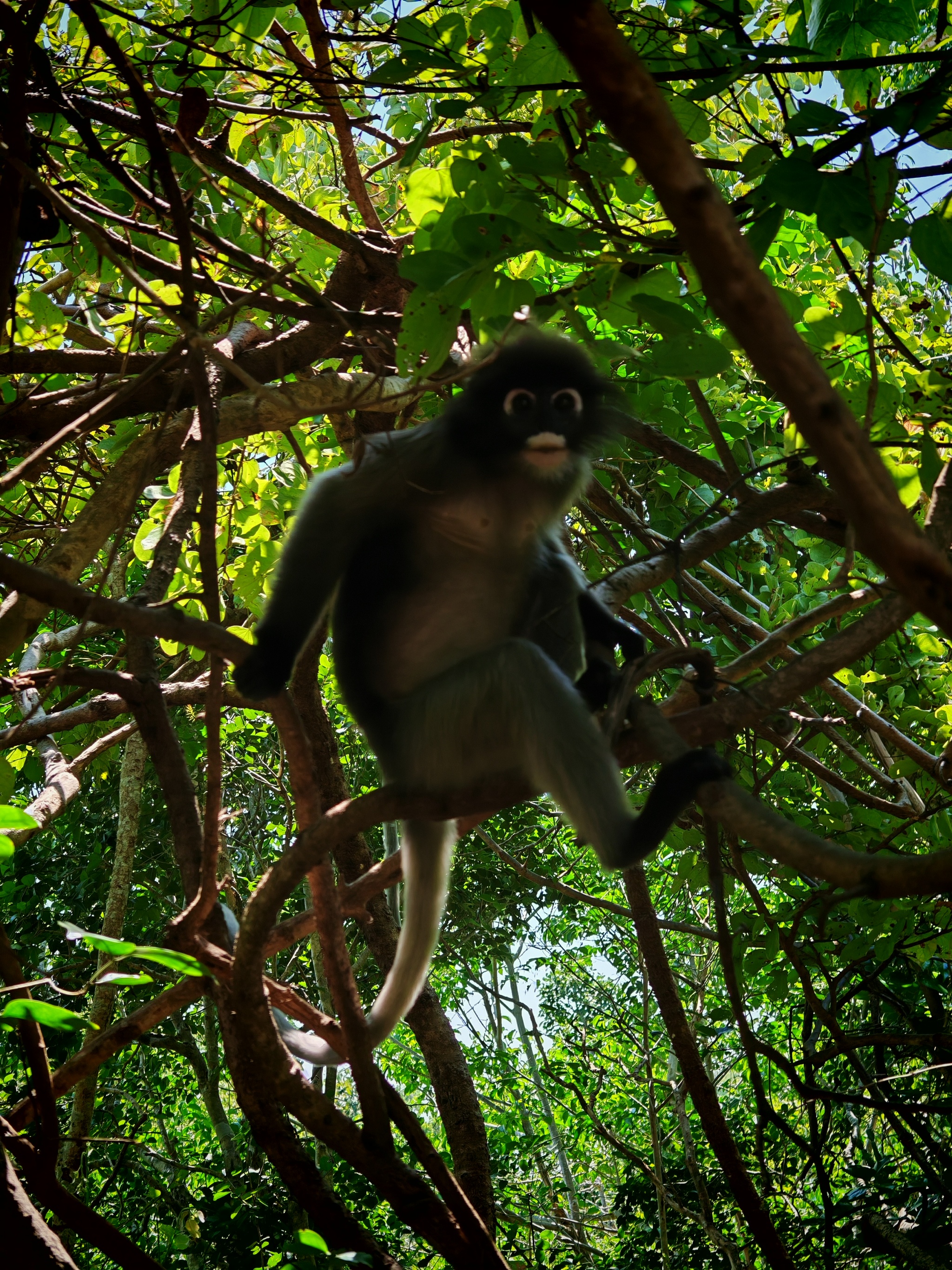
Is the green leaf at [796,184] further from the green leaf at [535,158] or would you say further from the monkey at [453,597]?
the monkey at [453,597]

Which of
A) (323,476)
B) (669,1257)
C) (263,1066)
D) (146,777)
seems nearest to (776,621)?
(323,476)

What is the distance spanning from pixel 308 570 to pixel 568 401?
98 centimetres

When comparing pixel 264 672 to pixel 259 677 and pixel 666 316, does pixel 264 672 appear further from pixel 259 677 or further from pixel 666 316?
pixel 666 316

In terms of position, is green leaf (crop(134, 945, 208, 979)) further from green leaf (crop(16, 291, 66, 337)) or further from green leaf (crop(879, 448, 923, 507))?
green leaf (crop(16, 291, 66, 337))

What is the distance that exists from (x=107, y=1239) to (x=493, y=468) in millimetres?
2173

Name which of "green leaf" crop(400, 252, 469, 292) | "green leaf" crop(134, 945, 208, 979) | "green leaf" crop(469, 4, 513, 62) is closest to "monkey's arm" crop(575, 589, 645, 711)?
"green leaf" crop(400, 252, 469, 292)

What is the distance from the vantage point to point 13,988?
1.61 meters

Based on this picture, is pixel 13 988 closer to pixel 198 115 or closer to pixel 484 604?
pixel 484 604

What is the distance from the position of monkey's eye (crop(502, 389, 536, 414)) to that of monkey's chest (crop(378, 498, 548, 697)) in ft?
0.95

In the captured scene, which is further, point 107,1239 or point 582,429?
point 582,429

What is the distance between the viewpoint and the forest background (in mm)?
1827

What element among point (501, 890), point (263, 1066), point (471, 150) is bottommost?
point (263, 1066)

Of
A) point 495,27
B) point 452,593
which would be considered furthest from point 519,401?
point 495,27

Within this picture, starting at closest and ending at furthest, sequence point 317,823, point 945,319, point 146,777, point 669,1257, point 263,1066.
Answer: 1. point 317,823
2. point 263,1066
3. point 669,1257
4. point 945,319
5. point 146,777
